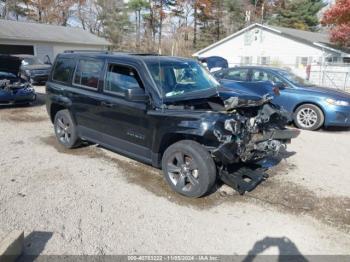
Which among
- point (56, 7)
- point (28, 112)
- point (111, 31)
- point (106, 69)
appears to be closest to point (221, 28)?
point (111, 31)

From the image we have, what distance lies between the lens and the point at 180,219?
3.89 meters

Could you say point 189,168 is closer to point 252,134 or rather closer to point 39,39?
point 252,134

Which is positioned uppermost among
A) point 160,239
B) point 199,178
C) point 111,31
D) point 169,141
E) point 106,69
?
point 111,31

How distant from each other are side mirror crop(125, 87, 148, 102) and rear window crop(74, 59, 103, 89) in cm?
114

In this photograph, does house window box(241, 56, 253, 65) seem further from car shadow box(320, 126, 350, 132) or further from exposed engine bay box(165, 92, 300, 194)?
exposed engine bay box(165, 92, 300, 194)

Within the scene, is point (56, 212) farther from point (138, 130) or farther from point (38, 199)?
point (138, 130)

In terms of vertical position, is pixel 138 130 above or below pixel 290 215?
above

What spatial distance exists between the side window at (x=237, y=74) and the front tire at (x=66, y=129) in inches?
215

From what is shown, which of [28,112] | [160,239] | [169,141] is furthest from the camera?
[28,112]

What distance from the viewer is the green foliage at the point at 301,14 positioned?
140 ft

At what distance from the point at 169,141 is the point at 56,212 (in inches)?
66.0

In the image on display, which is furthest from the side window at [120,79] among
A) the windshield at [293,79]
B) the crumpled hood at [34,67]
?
the crumpled hood at [34,67]

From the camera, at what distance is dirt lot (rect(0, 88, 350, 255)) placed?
3.41 m

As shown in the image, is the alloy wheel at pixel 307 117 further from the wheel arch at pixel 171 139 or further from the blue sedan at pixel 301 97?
the wheel arch at pixel 171 139
